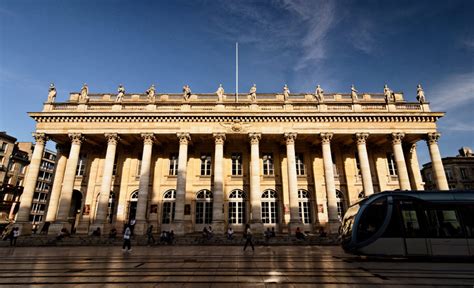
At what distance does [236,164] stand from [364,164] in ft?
39.4

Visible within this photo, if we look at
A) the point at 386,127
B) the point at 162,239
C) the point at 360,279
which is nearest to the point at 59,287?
the point at 360,279

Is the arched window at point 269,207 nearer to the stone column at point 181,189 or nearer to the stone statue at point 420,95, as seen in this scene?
the stone column at point 181,189

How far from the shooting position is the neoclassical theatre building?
76.4 feet

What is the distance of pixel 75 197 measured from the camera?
87.6 feet

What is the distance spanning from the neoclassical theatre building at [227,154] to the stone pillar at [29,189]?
102 mm

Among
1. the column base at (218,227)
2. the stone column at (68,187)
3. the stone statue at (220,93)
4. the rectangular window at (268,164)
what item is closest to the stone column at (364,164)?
the rectangular window at (268,164)

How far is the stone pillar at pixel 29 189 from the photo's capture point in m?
21.9

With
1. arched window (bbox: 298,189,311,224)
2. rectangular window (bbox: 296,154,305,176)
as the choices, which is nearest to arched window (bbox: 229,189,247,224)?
arched window (bbox: 298,189,311,224)

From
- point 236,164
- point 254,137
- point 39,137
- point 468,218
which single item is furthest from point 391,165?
point 39,137

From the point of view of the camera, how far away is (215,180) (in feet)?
75.0

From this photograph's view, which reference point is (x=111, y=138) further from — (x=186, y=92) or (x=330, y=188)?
(x=330, y=188)

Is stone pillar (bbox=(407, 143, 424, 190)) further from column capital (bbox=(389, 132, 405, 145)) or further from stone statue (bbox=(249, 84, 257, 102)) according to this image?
stone statue (bbox=(249, 84, 257, 102))

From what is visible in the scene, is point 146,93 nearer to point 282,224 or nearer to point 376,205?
point 282,224

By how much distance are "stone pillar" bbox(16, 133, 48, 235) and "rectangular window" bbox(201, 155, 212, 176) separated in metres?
14.8
